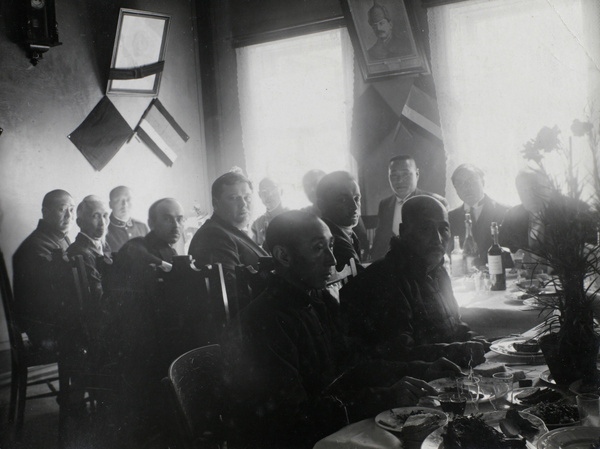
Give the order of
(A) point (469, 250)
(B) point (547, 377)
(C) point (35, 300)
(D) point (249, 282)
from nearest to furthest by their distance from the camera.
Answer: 1. (B) point (547, 377)
2. (D) point (249, 282)
3. (C) point (35, 300)
4. (A) point (469, 250)

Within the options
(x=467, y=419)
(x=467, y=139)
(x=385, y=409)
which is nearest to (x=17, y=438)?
(x=385, y=409)

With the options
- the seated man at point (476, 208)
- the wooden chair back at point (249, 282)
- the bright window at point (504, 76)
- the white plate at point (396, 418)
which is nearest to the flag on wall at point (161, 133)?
the bright window at point (504, 76)

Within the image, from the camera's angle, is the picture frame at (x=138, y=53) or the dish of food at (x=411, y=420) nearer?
the dish of food at (x=411, y=420)

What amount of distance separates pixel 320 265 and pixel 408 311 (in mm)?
520

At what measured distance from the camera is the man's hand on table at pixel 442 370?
5.40ft

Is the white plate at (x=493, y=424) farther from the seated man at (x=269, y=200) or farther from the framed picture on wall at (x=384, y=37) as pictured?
the framed picture on wall at (x=384, y=37)

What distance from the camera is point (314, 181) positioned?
18.1ft

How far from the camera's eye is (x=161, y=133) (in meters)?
6.36

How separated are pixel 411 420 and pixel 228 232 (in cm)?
238

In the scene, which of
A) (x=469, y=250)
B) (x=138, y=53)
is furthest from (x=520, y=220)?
(x=138, y=53)

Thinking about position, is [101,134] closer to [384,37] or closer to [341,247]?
[384,37]

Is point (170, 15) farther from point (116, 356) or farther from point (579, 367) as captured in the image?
point (579, 367)

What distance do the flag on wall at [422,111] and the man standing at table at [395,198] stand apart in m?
0.74

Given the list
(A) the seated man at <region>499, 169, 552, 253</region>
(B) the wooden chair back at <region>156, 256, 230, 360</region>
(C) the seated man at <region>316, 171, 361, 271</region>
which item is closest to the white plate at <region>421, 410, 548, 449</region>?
(B) the wooden chair back at <region>156, 256, 230, 360</region>
